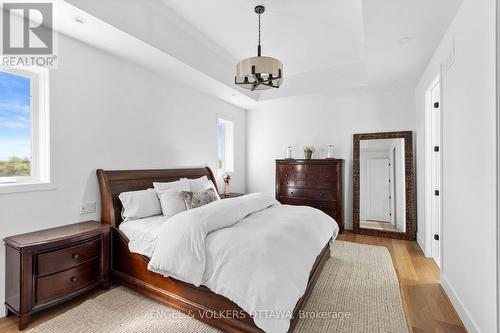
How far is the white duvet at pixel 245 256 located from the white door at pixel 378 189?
2.49m

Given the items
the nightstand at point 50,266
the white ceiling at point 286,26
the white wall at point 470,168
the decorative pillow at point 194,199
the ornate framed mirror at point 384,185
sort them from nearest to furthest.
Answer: the white wall at point 470,168
the nightstand at point 50,266
the white ceiling at point 286,26
the decorative pillow at point 194,199
the ornate framed mirror at point 384,185

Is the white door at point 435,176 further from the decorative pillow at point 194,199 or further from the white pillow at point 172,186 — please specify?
the white pillow at point 172,186

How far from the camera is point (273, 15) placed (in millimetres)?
2816

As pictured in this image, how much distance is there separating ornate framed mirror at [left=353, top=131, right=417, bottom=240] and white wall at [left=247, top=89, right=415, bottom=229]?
0.20 m

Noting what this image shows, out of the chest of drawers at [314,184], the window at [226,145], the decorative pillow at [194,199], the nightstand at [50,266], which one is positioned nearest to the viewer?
the nightstand at [50,266]

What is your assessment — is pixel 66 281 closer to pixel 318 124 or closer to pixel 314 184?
pixel 314 184

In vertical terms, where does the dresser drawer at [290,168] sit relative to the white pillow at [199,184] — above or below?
above

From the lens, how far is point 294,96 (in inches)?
189

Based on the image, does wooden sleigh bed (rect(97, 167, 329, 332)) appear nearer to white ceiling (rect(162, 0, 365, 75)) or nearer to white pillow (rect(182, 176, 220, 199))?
white pillow (rect(182, 176, 220, 199))

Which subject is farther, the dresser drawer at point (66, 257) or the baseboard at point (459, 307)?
the dresser drawer at point (66, 257)

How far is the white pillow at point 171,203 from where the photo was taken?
289 centimetres

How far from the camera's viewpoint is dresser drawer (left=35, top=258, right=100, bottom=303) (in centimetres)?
204

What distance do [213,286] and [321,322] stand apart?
0.95 metres

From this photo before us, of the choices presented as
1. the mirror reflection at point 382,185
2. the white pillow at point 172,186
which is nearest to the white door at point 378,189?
the mirror reflection at point 382,185
